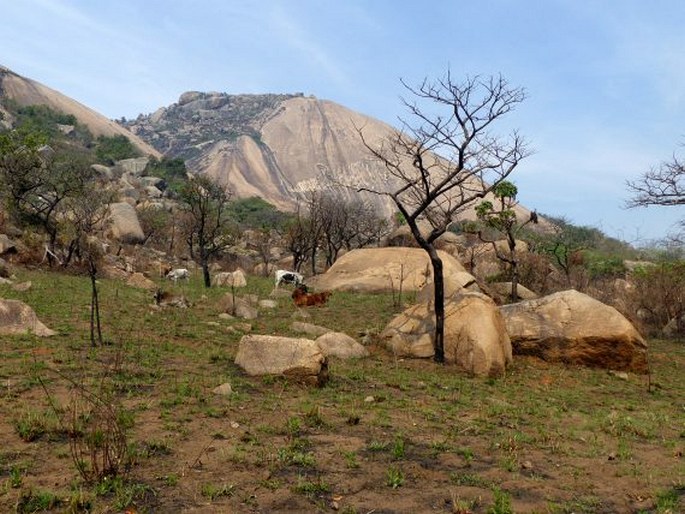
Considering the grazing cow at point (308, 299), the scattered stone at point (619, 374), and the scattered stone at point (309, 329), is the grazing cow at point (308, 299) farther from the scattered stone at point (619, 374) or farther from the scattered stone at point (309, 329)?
the scattered stone at point (619, 374)

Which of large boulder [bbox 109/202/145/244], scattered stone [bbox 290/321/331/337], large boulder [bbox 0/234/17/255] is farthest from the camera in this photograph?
large boulder [bbox 109/202/145/244]

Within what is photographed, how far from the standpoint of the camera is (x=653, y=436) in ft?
30.0

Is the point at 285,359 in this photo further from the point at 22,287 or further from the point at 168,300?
the point at 22,287

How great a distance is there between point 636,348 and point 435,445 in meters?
9.97

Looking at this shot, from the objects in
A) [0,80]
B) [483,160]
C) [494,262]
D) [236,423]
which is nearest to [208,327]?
[236,423]

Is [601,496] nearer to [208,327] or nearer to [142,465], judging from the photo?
[142,465]

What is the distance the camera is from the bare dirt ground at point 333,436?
568 centimetres

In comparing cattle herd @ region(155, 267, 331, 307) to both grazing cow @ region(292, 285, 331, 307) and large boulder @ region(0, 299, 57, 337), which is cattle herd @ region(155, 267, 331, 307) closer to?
grazing cow @ region(292, 285, 331, 307)

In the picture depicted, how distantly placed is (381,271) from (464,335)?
14.7 m

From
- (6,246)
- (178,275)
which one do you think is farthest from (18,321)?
(178,275)

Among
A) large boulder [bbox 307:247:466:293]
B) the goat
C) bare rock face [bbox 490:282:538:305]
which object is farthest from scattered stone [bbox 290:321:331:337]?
large boulder [bbox 307:247:466:293]

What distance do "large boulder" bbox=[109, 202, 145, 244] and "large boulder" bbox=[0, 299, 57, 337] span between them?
3130 centimetres

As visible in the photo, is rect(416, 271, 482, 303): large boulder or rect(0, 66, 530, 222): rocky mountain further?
rect(0, 66, 530, 222): rocky mountain

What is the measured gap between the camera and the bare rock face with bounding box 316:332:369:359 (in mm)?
13633
